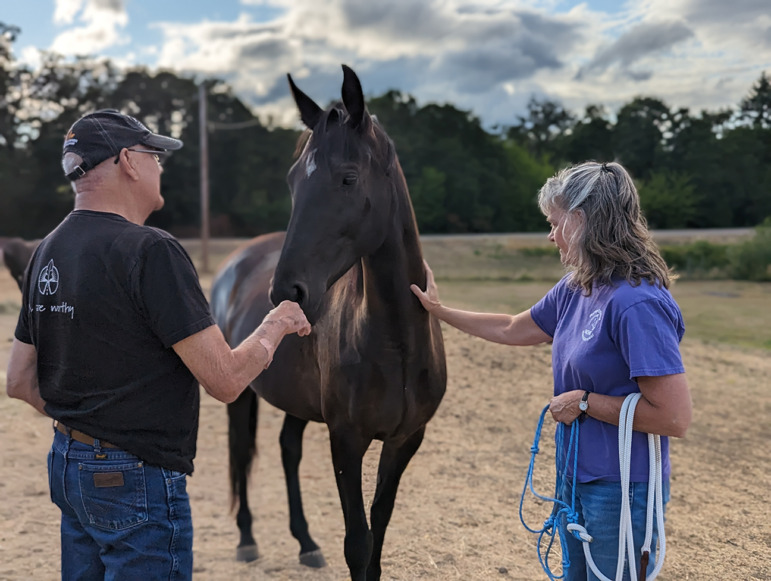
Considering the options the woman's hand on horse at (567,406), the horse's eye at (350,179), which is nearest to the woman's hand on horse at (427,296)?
the horse's eye at (350,179)

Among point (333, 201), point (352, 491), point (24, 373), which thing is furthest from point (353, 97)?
point (352, 491)

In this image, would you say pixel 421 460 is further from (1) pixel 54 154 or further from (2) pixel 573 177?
(1) pixel 54 154

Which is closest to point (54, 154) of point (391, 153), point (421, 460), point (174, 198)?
point (174, 198)

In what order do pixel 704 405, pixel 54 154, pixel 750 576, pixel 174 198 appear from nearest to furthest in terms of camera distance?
1. pixel 750 576
2. pixel 704 405
3. pixel 54 154
4. pixel 174 198

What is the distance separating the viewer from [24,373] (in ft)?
6.23

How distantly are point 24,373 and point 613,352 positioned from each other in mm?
1718

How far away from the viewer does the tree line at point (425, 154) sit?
1385cm

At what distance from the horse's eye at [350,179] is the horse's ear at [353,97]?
0.20m

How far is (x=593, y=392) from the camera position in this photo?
6.01ft

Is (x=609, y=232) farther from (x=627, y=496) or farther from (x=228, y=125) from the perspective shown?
(x=228, y=125)

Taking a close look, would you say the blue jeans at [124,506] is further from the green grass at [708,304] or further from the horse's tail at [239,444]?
the green grass at [708,304]

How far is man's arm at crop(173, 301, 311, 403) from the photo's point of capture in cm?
165

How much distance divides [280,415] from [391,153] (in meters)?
4.88

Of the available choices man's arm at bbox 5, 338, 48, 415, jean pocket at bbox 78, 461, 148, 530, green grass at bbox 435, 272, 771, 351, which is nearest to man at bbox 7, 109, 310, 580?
jean pocket at bbox 78, 461, 148, 530
